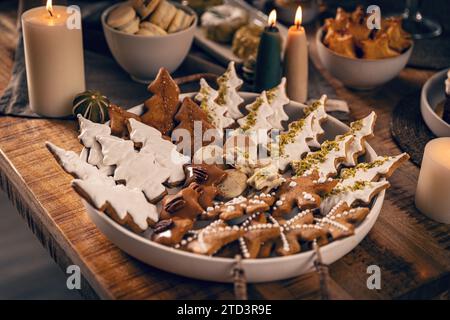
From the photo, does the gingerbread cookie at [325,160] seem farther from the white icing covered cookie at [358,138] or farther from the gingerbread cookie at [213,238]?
the gingerbread cookie at [213,238]

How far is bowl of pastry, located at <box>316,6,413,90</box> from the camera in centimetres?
136

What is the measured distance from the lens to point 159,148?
107 centimetres

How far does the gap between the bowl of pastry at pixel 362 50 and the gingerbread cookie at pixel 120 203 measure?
62cm

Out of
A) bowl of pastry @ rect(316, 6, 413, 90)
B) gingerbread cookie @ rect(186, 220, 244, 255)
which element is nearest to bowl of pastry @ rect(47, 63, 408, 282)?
gingerbread cookie @ rect(186, 220, 244, 255)

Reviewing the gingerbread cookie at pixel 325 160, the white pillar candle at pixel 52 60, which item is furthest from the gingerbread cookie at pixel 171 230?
the white pillar candle at pixel 52 60

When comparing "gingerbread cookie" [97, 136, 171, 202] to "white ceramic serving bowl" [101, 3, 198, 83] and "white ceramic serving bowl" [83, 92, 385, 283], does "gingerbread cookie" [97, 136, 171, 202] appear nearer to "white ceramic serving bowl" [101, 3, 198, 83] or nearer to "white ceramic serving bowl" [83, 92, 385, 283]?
"white ceramic serving bowl" [83, 92, 385, 283]

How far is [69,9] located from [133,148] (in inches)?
14.7

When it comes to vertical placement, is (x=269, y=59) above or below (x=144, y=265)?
above

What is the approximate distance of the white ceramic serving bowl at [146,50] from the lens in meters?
1.33

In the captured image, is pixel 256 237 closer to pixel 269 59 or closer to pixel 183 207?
pixel 183 207

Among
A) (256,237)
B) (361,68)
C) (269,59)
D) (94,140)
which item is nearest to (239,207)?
(256,237)

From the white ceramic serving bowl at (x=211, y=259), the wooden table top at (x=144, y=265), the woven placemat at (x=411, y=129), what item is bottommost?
the wooden table top at (x=144, y=265)

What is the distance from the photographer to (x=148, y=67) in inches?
54.2

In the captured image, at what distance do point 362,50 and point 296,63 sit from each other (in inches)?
6.3
